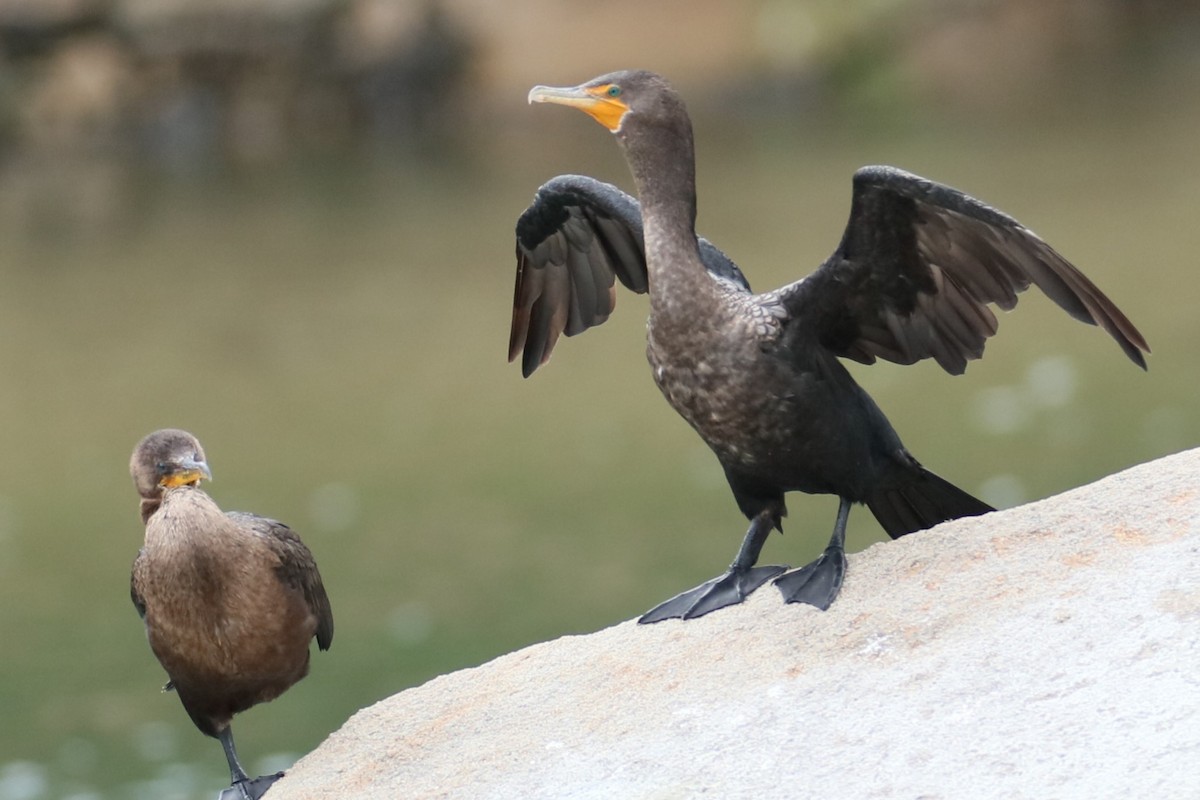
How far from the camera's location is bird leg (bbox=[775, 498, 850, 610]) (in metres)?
4.39

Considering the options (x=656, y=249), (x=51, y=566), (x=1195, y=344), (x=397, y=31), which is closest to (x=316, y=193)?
(x=397, y=31)

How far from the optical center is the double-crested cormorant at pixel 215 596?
15.2ft

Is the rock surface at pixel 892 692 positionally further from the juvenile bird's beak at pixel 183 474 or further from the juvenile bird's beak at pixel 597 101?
the juvenile bird's beak at pixel 597 101

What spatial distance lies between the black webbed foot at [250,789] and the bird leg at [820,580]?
1.47m

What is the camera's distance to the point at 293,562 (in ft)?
15.8

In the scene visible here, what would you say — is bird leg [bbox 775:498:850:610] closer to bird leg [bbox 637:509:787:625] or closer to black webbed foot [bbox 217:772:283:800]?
bird leg [bbox 637:509:787:625]

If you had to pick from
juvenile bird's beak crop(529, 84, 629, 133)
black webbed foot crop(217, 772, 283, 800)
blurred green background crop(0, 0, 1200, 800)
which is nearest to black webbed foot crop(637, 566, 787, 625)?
black webbed foot crop(217, 772, 283, 800)

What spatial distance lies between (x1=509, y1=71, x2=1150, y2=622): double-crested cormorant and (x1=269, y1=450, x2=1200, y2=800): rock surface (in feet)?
0.88

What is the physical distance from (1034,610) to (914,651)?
28cm

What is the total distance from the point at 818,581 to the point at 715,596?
1.21 ft

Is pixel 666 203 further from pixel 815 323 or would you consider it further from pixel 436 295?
pixel 436 295

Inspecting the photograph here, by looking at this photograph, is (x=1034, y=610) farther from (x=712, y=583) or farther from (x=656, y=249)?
(x=656, y=249)

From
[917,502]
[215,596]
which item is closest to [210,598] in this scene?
[215,596]

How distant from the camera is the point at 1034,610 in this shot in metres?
3.91
